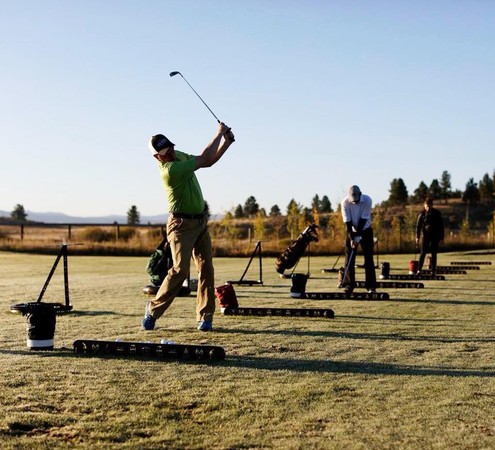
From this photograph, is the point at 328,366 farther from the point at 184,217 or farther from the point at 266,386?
the point at 184,217

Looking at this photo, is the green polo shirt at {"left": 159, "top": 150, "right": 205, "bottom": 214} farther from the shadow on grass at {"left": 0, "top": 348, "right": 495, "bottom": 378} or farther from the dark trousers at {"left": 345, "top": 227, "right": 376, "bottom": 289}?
the dark trousers at {"left": 345, "top": 227, "right": 376, "bottom": 289}

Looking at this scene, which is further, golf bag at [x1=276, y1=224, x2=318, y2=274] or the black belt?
golf bag at [x1=276, y1=224, x2=318, y2=274]

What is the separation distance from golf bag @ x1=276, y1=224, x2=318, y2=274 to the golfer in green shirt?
1135cm

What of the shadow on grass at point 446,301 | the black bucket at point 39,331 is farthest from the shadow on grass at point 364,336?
the shadow on grass at point 446,301

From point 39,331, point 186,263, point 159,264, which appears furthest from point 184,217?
point 159,264

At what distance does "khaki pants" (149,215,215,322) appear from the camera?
1044cm

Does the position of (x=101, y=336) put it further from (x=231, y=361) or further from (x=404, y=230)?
(x=404, y=230)

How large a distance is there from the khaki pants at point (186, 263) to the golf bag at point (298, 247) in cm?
1126

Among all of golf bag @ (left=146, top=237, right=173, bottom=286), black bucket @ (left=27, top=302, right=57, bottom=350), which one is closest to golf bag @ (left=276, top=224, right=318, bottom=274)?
golf bag @ (left=146, top=237, right=173, bottom=286)

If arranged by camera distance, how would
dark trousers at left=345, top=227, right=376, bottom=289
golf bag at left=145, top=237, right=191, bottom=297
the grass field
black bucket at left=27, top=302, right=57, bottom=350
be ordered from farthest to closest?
dark trousers at left=345, top=227, right=376, bottom=289
golf bag at left=145, top=237, right=191, bottom=297
black bucket at left=27, top=302, right=57, bottom=350
the grass field

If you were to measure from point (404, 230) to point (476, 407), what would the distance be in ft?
148

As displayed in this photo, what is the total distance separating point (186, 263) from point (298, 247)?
12.1 m

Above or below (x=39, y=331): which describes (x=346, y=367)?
below

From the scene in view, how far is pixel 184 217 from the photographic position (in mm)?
10586
